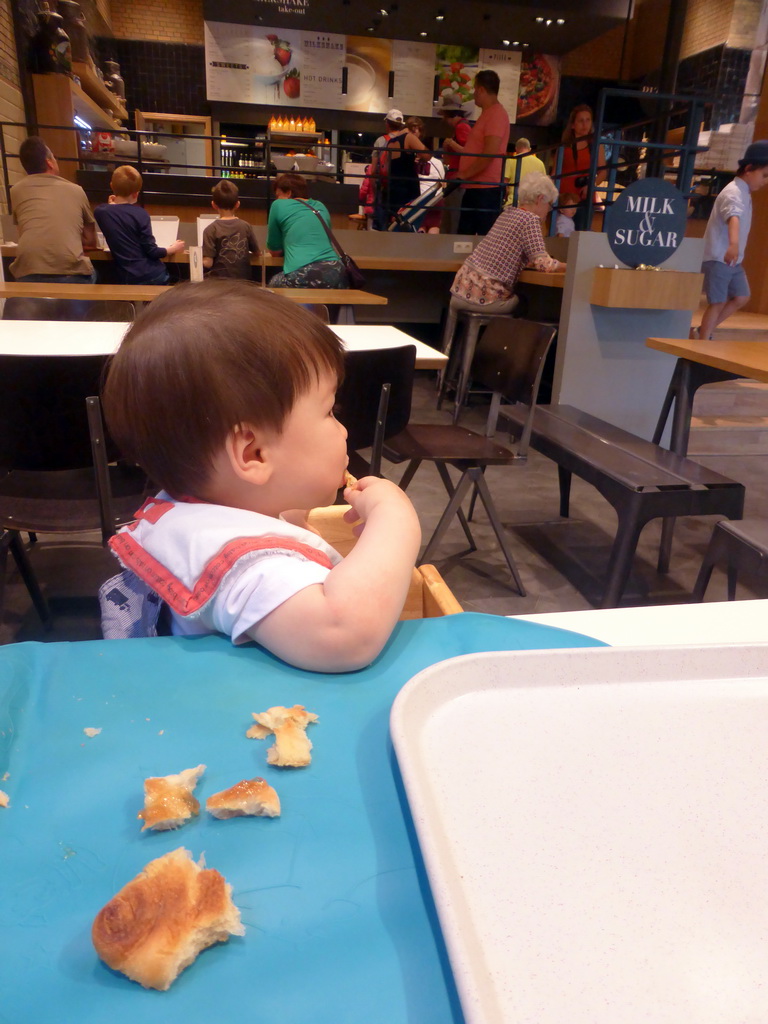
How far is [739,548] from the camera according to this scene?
→ 6.05 ft

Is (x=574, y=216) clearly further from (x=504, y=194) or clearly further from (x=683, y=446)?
(x=683, y=446)

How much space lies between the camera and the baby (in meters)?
0.65

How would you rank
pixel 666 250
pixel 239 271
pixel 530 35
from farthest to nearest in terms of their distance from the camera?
pixel 530 35, pixel 239 271, pixel 666 250

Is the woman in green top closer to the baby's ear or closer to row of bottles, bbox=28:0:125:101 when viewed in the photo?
the baby's ear

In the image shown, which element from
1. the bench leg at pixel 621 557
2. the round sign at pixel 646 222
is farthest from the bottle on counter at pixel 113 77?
the bench leg at pixel 621 557

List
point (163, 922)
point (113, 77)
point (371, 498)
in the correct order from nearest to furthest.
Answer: point (163, 922) < point (371, 498) < point (113, 77)

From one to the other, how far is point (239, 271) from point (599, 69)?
27.2 ft

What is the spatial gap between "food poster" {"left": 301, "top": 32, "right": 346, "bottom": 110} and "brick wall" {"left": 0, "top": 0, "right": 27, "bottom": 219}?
11.5ft

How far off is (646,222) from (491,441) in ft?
6.67

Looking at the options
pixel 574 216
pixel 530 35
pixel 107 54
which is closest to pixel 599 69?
pixel 530 35

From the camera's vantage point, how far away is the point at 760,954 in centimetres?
39

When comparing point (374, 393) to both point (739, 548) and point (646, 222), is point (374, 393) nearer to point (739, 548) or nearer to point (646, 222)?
point (739, 548)

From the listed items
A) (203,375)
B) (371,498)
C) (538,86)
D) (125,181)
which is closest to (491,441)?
(371,498)

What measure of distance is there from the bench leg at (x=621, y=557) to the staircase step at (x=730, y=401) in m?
2.92
